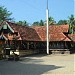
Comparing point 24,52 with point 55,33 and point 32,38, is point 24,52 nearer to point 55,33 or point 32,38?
point 32,38

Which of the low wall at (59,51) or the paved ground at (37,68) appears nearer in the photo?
the paved ground at (37,68)

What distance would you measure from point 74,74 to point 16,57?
1164cm

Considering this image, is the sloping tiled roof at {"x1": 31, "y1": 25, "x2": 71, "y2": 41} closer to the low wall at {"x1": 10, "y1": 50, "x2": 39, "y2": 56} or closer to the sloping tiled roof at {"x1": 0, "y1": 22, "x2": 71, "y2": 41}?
the sloping tiled roof at {"x1": 0, "y1": 22, "x2": 71, "y2": 41}

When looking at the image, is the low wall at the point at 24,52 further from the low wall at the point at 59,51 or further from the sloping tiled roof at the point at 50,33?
the low wall at the point at 59,51

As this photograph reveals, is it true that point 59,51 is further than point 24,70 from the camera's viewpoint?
Yes

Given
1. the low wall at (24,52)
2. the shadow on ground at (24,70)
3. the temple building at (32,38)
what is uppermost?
the temple building at (32,38)

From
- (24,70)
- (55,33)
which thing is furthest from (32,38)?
(24,70)

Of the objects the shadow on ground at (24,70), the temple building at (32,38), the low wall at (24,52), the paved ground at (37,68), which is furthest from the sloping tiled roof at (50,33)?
the shadow on ground at (24,70)

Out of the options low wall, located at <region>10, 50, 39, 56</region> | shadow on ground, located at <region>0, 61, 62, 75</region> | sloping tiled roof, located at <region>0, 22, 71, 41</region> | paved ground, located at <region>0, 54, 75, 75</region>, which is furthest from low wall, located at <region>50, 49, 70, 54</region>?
shadow on ground, located at <region>0, 61, 62, 75</region>

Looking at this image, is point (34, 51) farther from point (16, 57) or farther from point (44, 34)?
point (16, 57)

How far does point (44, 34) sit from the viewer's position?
140ft

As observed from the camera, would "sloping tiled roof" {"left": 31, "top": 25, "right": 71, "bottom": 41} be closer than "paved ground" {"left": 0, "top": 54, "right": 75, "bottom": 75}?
No

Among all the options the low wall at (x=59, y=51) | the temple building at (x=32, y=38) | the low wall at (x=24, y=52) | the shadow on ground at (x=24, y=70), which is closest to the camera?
the shadow on ground at (x=24, y=70)

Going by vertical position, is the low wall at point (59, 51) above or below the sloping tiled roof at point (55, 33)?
below
